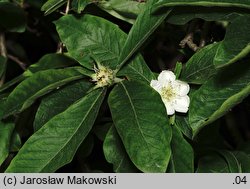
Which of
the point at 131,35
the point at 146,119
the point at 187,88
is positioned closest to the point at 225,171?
the point at 187,88

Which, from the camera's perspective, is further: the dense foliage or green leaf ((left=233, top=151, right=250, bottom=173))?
green leaf ((left=233, top=151, right=250, bottom=173))

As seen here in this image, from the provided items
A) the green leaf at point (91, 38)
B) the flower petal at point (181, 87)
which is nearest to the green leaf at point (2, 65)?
the green leaf at point (91, 38)

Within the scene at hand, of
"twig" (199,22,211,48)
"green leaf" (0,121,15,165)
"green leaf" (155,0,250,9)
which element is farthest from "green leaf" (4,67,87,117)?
"twig" (199,22,211,48)

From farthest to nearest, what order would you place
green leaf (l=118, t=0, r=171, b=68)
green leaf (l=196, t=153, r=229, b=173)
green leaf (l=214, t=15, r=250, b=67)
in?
green leaf (l=196, t=153, r=229, b=173), green leaf (l=118, t=0, r=171, b=68), green leaf (l=214, t=15, r=250, b=67)

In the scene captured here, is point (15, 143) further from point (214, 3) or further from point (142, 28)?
point (214, 3)

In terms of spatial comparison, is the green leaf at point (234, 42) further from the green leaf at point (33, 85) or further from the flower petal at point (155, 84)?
the green leaf at point (33, 85)

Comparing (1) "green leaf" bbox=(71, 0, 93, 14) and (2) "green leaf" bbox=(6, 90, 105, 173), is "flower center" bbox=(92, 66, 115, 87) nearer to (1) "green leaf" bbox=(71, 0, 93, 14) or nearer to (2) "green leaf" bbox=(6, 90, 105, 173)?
(2) "green leaf" bbox=(6, 90, 105, 173)
